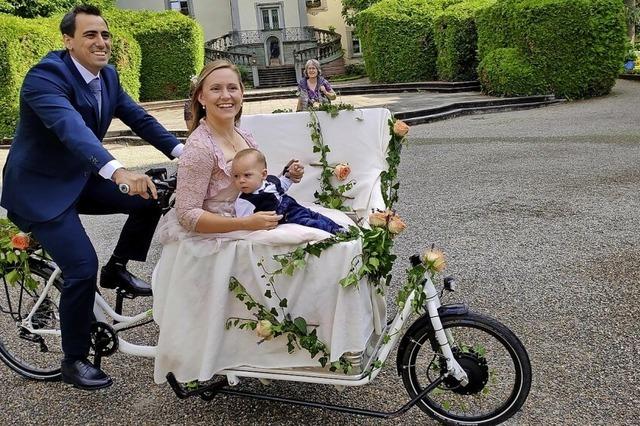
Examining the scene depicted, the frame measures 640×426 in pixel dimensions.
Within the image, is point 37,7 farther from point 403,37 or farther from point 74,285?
point 74,285

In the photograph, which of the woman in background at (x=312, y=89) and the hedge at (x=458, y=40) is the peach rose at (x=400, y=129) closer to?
the woman in background at (x=312, y=89)

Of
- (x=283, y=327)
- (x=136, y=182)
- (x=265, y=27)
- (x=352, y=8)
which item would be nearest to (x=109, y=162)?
(x=136, y=182)

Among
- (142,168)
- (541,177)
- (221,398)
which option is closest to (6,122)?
(142,168)

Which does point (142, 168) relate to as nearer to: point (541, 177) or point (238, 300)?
point (541, 177)

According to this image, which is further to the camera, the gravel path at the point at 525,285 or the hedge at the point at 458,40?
the hedge at the point at 458,40

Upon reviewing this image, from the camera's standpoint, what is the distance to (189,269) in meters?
2.41

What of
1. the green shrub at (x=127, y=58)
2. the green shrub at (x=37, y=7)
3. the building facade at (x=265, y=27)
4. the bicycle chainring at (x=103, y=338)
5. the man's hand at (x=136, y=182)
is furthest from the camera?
the building facade at (x=265, y=27)

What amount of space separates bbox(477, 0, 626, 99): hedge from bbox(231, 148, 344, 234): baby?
15.0m

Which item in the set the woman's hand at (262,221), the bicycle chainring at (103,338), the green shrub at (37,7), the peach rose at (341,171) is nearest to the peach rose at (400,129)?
the peach rose at (341,171)

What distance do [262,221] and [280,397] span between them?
0.80 m

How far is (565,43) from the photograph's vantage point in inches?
608

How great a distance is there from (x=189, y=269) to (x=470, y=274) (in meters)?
2.63

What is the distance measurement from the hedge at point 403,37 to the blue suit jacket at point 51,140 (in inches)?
824

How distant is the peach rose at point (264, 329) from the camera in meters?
2.34
